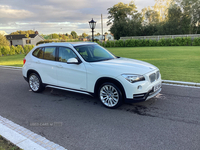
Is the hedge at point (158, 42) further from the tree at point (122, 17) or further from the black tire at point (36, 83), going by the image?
the black tire at point (36, 83)

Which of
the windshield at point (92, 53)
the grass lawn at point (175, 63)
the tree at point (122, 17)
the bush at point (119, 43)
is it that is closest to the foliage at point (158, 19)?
the tree at point (122, 17)

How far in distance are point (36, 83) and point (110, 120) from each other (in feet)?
12.2

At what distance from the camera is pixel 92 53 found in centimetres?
571

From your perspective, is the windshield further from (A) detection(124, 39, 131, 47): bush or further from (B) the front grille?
(A) detection(124, 39, 131, 47): bush

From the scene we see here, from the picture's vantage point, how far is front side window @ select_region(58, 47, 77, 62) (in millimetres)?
5484

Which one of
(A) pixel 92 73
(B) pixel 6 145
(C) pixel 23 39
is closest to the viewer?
(B) pixel 6 145

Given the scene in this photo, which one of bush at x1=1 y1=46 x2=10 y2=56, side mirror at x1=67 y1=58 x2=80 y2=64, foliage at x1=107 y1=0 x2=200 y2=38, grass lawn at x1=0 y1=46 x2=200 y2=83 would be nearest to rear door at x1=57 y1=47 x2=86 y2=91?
side mirror at x1=67 y1=58 x2=80 y2=64

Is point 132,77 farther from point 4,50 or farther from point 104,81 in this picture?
point 4,50

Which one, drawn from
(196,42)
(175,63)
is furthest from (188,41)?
(175,63)

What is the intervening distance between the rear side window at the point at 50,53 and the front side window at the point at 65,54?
0.29 m

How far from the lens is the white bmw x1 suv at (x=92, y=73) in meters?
4.47

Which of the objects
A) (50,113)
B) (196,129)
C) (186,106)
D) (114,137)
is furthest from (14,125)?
(186,106)

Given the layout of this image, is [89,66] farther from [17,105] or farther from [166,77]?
[166,77]

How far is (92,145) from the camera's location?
319 cm
